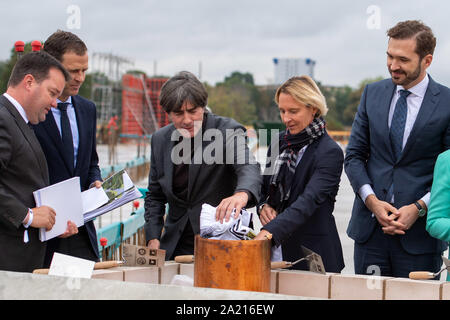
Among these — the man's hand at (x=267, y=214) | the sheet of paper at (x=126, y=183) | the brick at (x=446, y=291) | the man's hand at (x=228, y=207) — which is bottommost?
the brick at (x=446, y=291)

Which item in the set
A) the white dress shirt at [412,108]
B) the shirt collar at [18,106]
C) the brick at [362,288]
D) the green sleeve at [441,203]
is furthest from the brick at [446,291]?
the shirt collar at [18,106]

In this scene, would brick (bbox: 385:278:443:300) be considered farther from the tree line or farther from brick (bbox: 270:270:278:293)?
the tree line

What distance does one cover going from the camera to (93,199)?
2826 millimetres

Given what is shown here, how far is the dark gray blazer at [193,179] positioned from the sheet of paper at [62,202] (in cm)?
44

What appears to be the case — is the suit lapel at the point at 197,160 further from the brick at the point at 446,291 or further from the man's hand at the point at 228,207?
the brick at the point at 446,291

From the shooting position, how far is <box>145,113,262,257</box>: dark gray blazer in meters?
2.82

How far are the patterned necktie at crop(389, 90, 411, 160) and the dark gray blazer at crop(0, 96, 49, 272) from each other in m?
1.76

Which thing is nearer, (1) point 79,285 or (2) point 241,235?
(1) point 79,285

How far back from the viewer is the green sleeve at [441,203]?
2.52m
